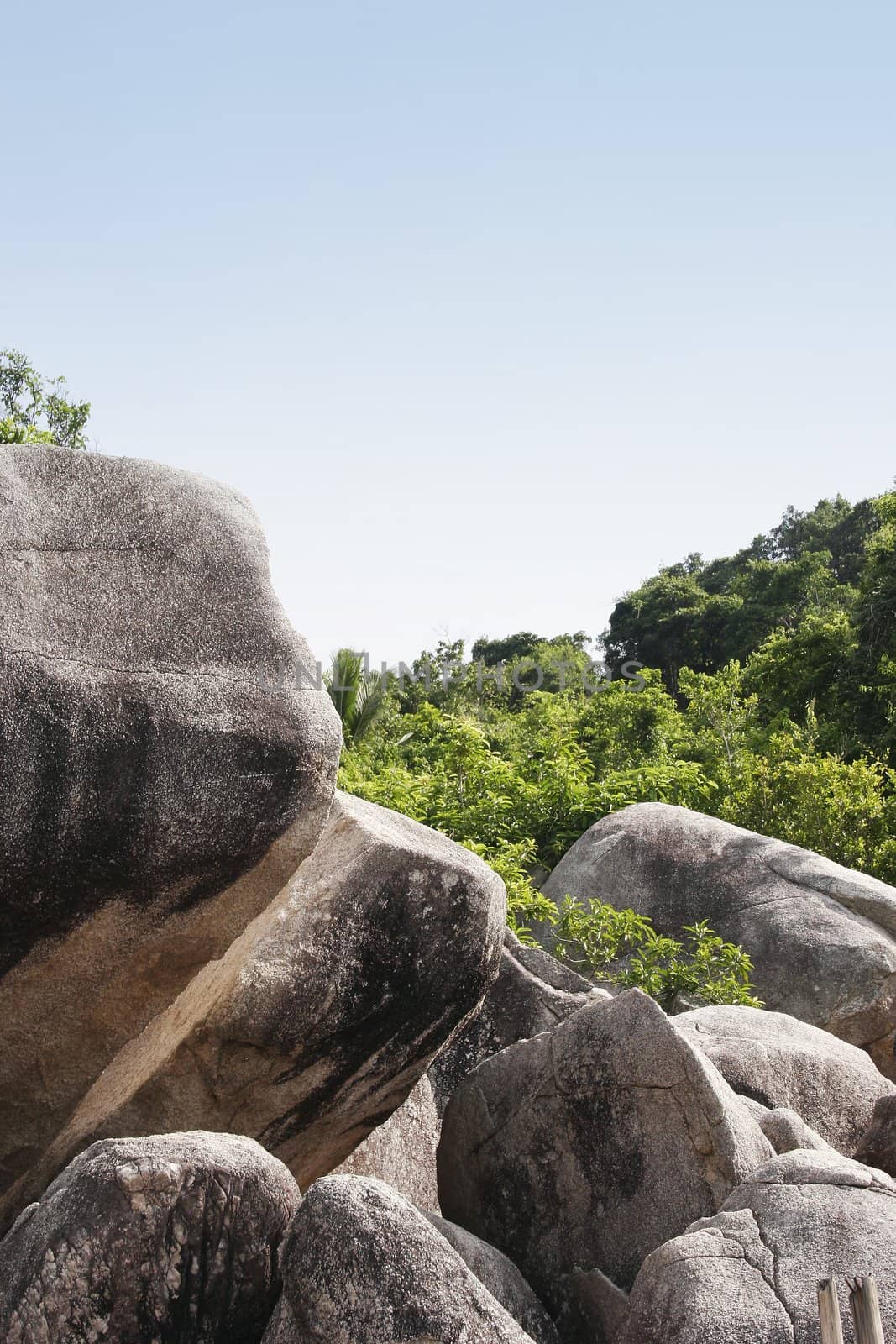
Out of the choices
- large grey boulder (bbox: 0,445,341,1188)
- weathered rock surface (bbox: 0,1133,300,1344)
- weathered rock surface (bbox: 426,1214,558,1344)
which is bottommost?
weathered rock surface (bbox: 426,1214,558,1344)

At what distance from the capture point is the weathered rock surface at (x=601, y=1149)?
550 cm

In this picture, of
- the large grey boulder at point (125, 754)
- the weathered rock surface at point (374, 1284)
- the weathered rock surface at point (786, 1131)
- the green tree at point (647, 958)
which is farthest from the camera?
the green tree at point (647, 958)

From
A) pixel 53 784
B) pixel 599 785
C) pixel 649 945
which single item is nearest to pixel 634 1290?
pixel 53 784

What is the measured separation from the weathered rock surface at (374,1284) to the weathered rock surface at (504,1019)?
2693 mm

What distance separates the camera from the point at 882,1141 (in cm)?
596

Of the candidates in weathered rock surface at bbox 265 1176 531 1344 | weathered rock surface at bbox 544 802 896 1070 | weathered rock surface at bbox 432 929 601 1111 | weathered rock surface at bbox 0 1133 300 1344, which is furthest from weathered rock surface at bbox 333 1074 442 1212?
weathered rock surface at bbox 544 802 896 1070

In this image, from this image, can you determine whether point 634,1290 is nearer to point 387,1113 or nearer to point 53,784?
point 387,1113

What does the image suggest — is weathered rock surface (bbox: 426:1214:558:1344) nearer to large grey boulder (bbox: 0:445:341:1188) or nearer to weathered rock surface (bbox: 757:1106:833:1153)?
weathered rock surface (bbox: 757:1106:833:1153)

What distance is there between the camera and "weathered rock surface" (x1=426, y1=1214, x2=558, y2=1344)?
510 cm

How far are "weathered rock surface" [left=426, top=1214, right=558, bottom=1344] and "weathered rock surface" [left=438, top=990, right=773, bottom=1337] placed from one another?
0.30m

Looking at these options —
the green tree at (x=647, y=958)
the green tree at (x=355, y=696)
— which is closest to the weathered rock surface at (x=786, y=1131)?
the green tree at (x=647, y=958)

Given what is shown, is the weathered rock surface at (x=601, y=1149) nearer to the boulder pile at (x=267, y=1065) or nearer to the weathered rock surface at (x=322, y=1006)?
the boulder pile at (x=267, y=1065)

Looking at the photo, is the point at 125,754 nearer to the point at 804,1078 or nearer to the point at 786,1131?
the point at 786,1131

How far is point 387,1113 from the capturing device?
5750 millimetres
